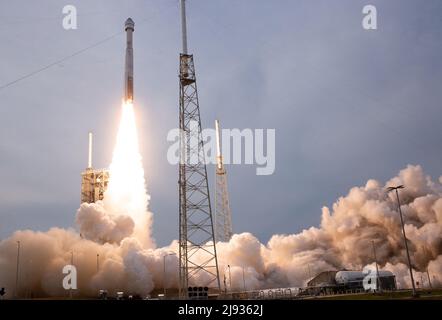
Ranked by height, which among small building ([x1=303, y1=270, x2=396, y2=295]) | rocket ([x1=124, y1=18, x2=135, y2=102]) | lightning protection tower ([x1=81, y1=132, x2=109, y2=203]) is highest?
rocket ([x1=124, y1=18, x2=135, y2=102])

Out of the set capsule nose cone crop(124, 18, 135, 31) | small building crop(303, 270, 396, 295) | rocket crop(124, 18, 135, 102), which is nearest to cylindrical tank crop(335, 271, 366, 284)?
small building crop(303, 270, 396, 295)

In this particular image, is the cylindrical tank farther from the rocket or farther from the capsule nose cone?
the capsule nose cone

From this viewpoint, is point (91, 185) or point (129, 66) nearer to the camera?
point (129, 66)

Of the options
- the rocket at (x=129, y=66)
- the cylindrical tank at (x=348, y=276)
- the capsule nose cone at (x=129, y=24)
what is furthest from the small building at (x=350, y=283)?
the capsule nose cone at (x=129, y=24)

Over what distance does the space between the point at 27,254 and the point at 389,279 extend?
216 ft

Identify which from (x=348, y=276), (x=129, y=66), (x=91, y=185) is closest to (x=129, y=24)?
(x=129, y=66)

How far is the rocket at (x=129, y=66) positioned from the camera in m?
90.3

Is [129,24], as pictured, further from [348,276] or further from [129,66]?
[348,276]

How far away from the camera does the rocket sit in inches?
3556

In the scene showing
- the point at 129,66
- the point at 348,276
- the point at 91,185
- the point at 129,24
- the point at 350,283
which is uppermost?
the point at 129,24

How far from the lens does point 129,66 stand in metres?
92.5

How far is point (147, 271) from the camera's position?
91.6 metres

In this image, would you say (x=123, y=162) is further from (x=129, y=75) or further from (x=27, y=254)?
(x=27, y=254)
